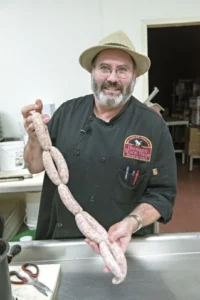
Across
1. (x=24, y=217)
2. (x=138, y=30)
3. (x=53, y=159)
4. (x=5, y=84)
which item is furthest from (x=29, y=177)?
(x=138, y=30)

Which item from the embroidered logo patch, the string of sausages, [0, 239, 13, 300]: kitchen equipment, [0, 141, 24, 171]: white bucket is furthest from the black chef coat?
[0, 141, 24, 171]: white bucket

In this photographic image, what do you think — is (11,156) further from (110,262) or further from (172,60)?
(172,60)

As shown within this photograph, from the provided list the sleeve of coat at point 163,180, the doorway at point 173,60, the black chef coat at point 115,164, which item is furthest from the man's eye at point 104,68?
the doorway at point 173,60

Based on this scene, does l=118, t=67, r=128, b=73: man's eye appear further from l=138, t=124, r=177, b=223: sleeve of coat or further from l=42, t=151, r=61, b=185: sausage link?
l=42, t=151, r=61, b=185: sausage link

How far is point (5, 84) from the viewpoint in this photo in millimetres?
2154

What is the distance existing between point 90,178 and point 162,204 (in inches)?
9.5

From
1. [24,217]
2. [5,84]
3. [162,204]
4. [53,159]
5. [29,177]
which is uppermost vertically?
[5,84]

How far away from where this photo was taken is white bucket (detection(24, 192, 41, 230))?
197cm

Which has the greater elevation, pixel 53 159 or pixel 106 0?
pixel 106 0

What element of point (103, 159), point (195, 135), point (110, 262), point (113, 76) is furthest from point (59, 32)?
point (195, 135)

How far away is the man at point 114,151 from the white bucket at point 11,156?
91cm

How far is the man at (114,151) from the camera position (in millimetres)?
979

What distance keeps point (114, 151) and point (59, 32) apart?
1379 millimetres

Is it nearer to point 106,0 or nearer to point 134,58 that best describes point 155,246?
point 134,58
